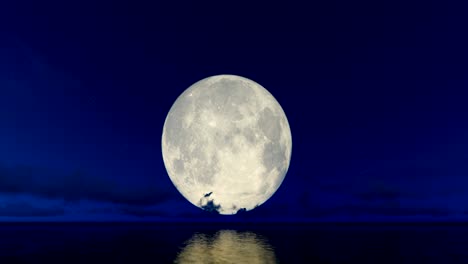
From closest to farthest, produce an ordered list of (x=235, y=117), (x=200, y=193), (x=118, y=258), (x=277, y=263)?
(x=277, y=263)
(x=118, y=258)
(x=235, y=117)
(x=200, y=193)

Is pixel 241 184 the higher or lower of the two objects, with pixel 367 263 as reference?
higher

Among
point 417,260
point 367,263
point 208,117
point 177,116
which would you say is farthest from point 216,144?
point 417,260

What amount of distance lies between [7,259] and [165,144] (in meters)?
19.4

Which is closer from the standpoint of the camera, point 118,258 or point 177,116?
point 118,258

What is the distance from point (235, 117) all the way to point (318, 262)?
1621 cm

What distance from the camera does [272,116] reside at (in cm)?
3809

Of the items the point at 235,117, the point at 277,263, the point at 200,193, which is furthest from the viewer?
the point at 200,193

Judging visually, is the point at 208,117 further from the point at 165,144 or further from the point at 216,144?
the point at 165,144

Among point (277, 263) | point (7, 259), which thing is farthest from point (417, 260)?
point (7, 259)

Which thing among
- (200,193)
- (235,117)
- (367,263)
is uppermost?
(235,117)

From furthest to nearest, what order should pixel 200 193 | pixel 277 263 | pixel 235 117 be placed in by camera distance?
pixel 200 193 → pixel 235 117 → pixel 277 263

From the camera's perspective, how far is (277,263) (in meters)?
27.7

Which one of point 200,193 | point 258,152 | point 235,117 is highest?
point 235,117

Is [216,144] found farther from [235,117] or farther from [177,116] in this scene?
[177,116]
